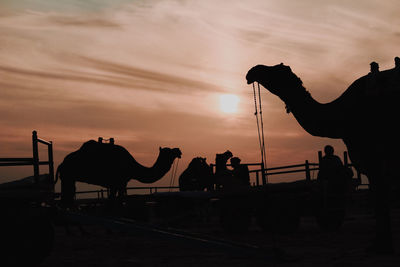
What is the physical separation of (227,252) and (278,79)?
361 cm

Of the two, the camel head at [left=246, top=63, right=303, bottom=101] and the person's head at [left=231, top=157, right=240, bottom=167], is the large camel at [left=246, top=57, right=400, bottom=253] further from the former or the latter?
the person's head at [left=231, top=157, right=240, bottom=167]

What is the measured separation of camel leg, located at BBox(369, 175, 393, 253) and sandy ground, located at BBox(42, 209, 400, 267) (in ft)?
0.78

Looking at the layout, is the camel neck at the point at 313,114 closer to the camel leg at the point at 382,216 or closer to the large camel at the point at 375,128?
the large camel at the point at 375,128

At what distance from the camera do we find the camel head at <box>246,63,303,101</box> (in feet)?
40.6

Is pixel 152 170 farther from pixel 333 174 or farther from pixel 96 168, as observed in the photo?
pixel 333 174

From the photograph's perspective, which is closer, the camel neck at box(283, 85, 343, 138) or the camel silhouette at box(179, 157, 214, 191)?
the camel neck at box(283, 85, 343, 138)

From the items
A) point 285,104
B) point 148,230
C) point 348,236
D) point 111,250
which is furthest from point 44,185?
point 348,236

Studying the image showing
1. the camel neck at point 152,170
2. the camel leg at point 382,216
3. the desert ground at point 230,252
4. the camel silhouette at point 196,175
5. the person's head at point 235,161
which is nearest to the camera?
the desert ground at point 230,252

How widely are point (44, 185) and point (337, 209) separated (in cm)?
837

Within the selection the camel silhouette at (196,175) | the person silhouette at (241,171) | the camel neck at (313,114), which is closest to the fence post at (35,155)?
the camel neck at (313,114)

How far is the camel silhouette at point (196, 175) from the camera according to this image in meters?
24.7

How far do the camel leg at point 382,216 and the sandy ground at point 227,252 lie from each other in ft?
0.78

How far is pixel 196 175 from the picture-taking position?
24859 millimetres

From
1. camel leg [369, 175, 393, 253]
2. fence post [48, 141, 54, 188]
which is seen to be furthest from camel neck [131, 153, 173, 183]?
camel leg [369, 175, 393, 253]
